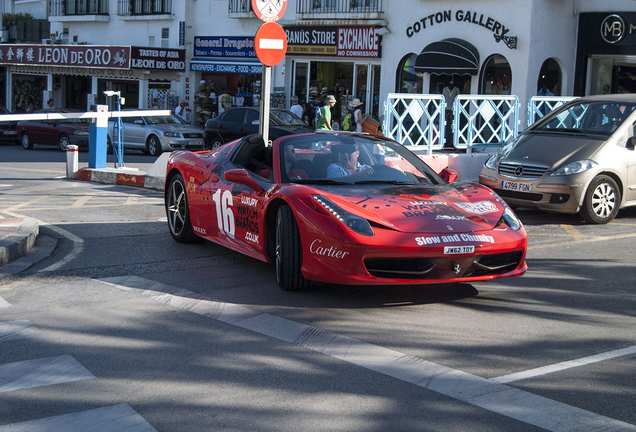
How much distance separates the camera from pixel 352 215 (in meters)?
5.55

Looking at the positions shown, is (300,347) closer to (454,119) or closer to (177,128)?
(454,119)

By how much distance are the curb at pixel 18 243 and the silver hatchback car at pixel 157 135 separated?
49.3ft

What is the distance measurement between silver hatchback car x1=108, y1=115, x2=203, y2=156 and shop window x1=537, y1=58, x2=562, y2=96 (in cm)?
1058

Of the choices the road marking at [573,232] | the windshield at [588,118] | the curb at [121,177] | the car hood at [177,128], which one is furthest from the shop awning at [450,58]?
the road marking at [573,232]

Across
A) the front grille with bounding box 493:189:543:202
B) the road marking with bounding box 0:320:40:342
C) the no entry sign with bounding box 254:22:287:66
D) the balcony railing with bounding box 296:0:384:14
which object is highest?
the balcony railing with bounding box 296:0:384:14

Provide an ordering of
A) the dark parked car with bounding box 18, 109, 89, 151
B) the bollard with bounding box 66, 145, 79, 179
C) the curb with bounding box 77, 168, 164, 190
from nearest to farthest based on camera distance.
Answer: the curb with bounding box 77, 168, 164, 190 → the bollard with bounding box 66, 145, 79, 179 → the dark parked car with bounding box 18, 109, 89, 151

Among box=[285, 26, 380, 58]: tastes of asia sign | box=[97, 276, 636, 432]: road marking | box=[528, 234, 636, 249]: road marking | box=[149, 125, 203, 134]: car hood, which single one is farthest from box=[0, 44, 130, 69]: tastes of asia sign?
box=[97, 276, 636, 432]: road marking

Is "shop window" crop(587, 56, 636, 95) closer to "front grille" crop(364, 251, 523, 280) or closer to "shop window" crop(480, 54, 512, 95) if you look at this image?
"shop window" crop(480, 54, 512, 95)

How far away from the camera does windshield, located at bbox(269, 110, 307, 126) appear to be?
19828 millimetres

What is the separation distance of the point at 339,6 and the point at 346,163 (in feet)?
68.7

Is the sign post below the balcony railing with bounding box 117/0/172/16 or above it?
below

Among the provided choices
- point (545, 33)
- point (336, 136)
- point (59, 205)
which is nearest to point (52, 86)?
point (545, 33)

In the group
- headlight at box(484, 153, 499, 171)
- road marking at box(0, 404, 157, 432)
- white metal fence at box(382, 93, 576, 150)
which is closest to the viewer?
road marking at box(0, 404, 157, 432)

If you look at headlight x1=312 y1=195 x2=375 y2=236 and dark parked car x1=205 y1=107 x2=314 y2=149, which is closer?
headlight x1=312 y1=195 x2=375 y2=236
